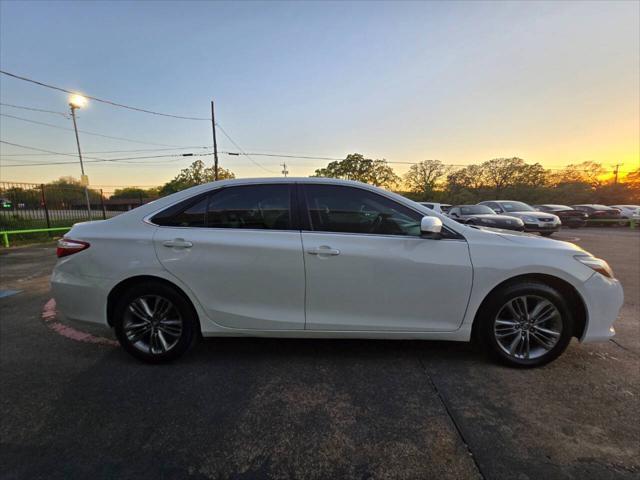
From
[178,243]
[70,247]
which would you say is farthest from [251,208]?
[70,247]

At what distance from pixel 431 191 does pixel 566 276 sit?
225 feet

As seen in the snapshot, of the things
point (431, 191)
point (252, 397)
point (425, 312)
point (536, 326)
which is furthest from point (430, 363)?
A: point (431, 191)

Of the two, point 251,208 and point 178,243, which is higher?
point 251,208

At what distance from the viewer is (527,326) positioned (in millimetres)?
2588

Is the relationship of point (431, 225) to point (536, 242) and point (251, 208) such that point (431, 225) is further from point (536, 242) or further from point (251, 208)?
point (251, 208)

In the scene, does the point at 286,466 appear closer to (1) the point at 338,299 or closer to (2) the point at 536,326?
(1) the point at 338,299

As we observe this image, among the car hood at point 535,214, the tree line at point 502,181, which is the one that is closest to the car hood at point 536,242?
the car hood at point 535,214

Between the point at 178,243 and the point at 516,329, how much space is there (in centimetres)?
295

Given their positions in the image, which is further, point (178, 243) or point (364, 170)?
point (364, 170)

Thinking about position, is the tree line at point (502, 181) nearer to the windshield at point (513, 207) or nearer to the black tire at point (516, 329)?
the windshield at point (513, 207)

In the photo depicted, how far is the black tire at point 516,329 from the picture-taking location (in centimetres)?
253

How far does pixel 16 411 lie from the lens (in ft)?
7.09

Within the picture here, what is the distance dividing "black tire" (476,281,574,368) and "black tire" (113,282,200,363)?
249 cm

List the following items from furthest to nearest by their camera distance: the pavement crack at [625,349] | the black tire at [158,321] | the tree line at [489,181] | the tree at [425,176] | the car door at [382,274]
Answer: the tree at [425,176] → the tree line at [489,181] → the pavement crack at [625,349] → the black tire at [158,321] → the car door at [382,274]
